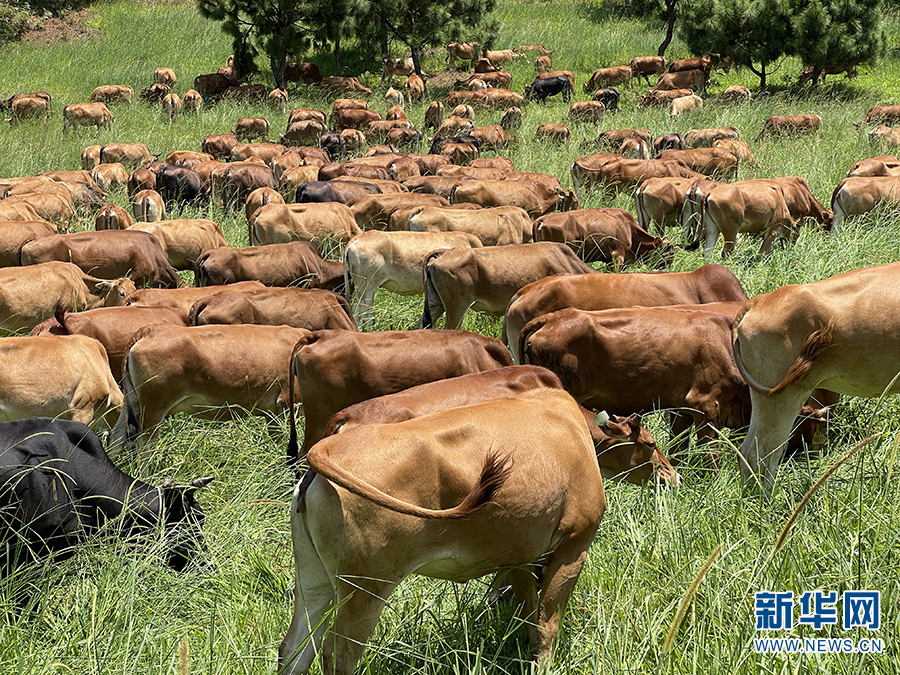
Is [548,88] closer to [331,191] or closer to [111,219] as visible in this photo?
[331,191]

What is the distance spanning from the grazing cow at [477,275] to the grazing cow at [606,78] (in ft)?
72.1

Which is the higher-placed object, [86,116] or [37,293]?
[37,293]

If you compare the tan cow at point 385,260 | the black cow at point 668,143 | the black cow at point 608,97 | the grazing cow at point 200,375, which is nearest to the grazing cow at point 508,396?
the grazing cow at point 200,375

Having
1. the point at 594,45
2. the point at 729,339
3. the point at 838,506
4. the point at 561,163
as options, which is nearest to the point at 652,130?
the point at 561,163

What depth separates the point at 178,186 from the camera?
14773 millimetres

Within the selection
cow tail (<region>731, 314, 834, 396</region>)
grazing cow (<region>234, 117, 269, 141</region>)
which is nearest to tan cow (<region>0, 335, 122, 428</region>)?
cow tail (<region>731, 314, 834, 396</region>)

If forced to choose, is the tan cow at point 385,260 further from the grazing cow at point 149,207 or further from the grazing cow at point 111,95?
the grazing cow at point 111,95

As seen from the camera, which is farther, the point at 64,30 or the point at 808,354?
the point at 64,30

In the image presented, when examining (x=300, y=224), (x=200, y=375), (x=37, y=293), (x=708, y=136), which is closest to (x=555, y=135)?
(x=708, y=136)

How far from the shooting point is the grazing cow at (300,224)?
11641mm

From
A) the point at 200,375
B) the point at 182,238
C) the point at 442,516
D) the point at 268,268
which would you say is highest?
the point at 442,516

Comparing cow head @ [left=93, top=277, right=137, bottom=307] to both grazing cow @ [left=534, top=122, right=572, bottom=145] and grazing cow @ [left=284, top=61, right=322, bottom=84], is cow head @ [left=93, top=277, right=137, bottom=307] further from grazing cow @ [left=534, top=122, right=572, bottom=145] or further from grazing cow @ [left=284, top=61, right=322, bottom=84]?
grazing cow @ [left=284, top=61, right=322, bottom=84]

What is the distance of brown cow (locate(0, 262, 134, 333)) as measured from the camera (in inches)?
336

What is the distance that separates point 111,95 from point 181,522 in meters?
24.4
